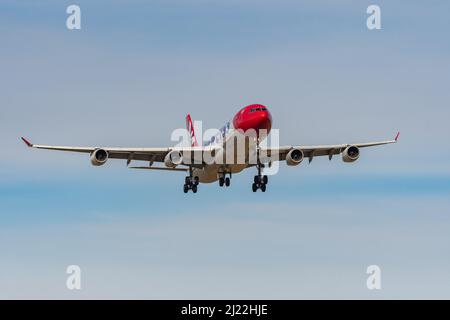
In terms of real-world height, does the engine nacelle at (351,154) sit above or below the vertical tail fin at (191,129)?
below

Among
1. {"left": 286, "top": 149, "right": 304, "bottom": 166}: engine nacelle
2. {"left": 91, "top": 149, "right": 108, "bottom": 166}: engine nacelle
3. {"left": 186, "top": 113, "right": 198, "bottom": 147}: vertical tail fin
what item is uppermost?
{"left": 186, "top": 113, "right": 198, "bottom": 147}: vertical tail fin

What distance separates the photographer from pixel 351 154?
7281 centimetres

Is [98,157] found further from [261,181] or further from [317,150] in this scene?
[317,150]

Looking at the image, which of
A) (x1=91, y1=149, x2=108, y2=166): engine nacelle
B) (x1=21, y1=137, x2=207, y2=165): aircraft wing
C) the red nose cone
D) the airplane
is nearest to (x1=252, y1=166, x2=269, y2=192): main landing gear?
the airplane

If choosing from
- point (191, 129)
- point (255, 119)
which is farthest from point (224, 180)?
point (191, 129)

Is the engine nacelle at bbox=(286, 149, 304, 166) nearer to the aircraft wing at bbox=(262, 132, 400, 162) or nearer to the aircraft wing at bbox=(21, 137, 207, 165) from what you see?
the aircraft wing at bbox=(262, 132, 400, 162)

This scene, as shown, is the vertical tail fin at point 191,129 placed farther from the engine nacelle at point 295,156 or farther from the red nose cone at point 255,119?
the red nose cone at point 255,119

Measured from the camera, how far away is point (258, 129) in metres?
61.4

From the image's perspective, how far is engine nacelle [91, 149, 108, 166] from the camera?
2648 inches

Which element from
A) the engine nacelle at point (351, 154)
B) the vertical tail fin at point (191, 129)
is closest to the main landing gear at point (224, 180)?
the engine nacelle at point (351, 154)

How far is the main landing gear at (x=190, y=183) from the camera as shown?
74.4m
